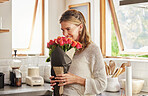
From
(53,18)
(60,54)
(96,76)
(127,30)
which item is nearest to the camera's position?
(60,54)

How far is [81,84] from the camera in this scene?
1.73 metres

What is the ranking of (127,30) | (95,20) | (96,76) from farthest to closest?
(95,20) < (127,30) < (96,76)

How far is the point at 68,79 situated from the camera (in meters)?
1.66

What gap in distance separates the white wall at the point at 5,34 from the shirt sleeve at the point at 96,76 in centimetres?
202

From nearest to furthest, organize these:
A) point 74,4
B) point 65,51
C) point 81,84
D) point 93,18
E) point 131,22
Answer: point 65,51, point 81,84, point 131,22, point 93,18, point 74,4

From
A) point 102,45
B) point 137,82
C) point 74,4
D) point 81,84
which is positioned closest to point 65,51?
point 81,84

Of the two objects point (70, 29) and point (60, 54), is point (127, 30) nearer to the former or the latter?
point (70, 29)

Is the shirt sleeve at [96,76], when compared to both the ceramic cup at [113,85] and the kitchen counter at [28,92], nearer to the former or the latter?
the ceramic cup at [113,85]

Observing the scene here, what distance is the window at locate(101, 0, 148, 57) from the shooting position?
3271 millimetres

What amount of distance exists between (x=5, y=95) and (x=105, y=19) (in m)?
1.74

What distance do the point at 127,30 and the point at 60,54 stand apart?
2099mm

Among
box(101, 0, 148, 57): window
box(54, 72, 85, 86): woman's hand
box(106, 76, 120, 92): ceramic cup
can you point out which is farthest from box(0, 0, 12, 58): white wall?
box(54, 72, 85, 86): woman's hand

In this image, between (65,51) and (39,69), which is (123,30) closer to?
(39,69)

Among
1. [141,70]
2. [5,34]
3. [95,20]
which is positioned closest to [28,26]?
[5,34]
